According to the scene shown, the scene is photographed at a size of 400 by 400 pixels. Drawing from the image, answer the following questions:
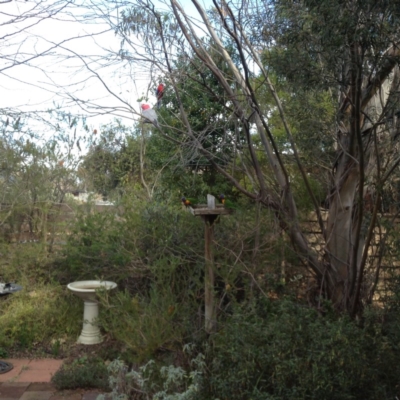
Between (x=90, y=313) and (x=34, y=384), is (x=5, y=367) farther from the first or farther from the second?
(x=90, y=313)

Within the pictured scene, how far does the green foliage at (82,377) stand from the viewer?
4559mm

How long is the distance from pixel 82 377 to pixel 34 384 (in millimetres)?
492

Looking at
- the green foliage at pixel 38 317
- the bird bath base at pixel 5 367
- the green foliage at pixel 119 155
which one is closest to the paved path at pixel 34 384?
the bird bath base at pixel 5 367

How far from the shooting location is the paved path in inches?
173

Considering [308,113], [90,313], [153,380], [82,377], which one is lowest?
[82,377]

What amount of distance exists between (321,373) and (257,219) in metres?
2.47

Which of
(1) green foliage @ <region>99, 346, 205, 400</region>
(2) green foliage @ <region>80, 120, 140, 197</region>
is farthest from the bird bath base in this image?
(2) green foliage @ <region>80, 120, 140, 197</region>

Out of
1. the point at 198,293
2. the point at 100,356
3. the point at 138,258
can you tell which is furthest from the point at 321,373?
the point at 138,258

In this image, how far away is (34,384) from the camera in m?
4.70

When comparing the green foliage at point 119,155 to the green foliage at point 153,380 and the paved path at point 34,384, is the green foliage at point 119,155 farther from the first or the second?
the green foliage at point 153,380

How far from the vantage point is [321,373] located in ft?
9.95

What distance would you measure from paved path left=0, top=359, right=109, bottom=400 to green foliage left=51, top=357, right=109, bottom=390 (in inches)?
2.2

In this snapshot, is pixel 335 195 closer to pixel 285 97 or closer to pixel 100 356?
pixel 285 97

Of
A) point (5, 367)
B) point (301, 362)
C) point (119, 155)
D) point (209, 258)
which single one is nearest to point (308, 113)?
point (209, 258)
